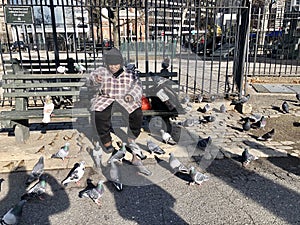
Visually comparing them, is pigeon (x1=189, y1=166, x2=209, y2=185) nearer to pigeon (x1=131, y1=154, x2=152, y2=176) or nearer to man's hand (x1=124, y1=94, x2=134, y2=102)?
pigeon (x1=131, y1=154, x2=152, y2=176)

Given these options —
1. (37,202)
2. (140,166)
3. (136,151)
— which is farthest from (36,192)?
(136,151)

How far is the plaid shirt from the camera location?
3947 millimetres

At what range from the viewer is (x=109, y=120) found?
13.5 feet

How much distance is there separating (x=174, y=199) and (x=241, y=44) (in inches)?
175

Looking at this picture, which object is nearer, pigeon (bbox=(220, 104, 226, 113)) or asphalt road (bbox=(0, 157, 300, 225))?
asphalt road (bbox=(0, 157, 300, 225))

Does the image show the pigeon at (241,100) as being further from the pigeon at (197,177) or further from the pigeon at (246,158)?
the pigeon at (197,177)

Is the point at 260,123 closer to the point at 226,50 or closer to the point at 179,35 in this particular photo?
the point at 179,35

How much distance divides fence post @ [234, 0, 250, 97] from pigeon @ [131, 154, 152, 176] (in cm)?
366

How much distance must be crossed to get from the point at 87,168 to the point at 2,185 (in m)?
1.02

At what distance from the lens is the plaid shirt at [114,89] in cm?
395

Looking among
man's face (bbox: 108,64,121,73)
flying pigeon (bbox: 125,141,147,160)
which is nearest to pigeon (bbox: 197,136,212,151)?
flying pigeon (bbox: 125,141,147,160)

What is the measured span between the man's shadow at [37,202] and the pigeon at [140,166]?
964mm

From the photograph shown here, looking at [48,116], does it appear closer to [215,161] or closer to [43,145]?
[43,145]

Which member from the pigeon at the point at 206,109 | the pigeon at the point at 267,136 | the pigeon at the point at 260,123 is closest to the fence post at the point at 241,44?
the pigeon at the point at 206,109
